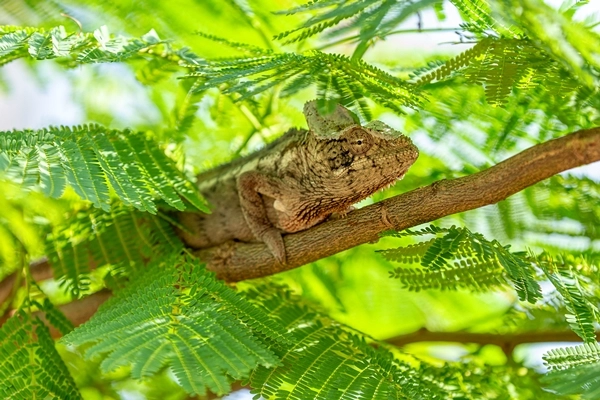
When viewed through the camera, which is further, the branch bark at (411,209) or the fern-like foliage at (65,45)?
the fern-like foliage at (65,45)

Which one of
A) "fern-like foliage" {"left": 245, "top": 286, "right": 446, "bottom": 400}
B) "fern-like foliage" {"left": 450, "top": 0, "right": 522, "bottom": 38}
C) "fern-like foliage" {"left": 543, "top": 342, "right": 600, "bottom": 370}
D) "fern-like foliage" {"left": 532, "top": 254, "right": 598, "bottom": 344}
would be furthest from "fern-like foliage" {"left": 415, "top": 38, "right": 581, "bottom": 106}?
"fern-like foliage" {"left": 245, "top": 286, "right": 446, "bottom": 400}

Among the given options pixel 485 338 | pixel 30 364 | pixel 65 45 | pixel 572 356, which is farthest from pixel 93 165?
pixel 485 338

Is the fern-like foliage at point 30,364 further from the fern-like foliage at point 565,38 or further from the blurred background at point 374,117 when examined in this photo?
the fern-like foliage at point 565,38

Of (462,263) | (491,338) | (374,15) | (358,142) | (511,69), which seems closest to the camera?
(374,15)

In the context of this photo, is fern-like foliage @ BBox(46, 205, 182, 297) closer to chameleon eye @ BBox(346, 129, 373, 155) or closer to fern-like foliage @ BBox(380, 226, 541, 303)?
chameleon eye @ BBox(346, 129, 373, 155)

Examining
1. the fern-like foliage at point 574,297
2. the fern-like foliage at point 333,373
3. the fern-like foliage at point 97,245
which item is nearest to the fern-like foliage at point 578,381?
the fern-like foliage at point 574,297

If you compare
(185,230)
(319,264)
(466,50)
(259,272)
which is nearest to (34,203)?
(185,230)

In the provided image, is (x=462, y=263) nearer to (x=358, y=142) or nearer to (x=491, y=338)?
(x=358, y=142)
